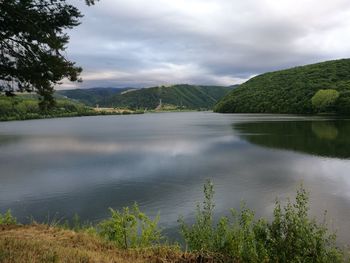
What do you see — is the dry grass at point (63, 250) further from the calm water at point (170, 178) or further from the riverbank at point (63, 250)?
the calm water at point (170, 178)

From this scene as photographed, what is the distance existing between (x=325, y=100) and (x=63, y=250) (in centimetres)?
17891

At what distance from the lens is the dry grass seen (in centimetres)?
895

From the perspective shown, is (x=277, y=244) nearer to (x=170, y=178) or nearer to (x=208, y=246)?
(x=208, y=246)

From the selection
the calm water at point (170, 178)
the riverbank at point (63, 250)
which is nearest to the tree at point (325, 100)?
the calm water at point (170, 178)

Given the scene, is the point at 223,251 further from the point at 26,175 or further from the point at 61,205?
the point at 26,175

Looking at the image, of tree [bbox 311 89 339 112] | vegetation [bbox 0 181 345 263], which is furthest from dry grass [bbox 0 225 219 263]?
tree [bbox 311 89 339 112]

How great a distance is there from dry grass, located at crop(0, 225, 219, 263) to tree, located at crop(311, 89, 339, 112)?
6902 inches

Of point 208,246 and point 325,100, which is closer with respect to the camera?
point 208,246

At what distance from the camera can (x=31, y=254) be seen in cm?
893

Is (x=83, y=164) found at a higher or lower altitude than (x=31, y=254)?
lower

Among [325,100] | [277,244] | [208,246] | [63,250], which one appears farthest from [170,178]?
[325,100]

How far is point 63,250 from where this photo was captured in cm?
993

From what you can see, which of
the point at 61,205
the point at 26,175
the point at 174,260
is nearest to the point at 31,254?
the point at 174,260

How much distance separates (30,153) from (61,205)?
34.3m
